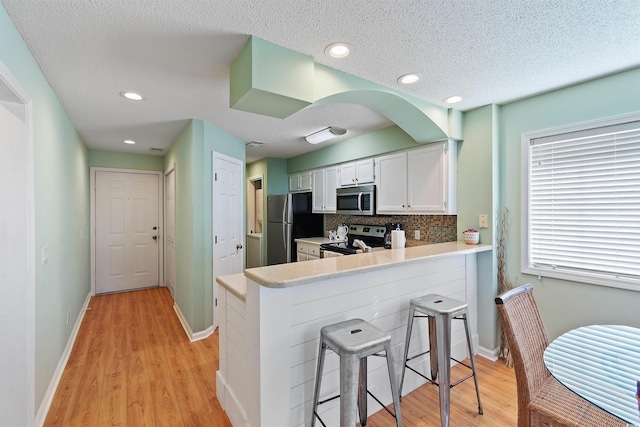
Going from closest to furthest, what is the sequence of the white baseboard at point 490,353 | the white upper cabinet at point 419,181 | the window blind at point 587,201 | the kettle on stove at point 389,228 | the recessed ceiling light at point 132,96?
the window blind at point 587,201 → the recessed ceiling light at point 132,96 → the white baseboard at point 490,353 → the white upper cabinet at point 419,181 → the kettle on stove at point 389,228

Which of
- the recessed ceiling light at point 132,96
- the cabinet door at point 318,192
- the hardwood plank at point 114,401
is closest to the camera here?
the hardwood plank at point 114,401

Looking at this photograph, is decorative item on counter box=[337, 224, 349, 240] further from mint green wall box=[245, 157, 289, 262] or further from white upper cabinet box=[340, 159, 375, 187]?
→ mint green wall box=[245, 157, 289, 262]

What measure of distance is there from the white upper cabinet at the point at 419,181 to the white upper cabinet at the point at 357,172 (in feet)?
0.46

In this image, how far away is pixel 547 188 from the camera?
244 centimetres

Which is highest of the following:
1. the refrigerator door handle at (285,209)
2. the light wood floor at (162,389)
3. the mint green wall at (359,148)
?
the mint green wall at (359,148)

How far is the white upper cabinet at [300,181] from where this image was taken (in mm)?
4938

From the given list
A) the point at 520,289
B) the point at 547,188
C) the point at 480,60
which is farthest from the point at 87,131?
the point at 547,188

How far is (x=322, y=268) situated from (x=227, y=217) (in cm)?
225

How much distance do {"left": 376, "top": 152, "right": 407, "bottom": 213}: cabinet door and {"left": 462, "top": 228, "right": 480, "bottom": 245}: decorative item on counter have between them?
0.78 metres

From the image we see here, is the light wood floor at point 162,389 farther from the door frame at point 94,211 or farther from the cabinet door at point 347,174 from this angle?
the cabinet door at point 347,174

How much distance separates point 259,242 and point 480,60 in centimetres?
457

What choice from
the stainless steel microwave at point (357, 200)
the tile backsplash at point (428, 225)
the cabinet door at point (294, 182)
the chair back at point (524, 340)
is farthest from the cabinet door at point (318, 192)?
the chair back at point (524, 340)

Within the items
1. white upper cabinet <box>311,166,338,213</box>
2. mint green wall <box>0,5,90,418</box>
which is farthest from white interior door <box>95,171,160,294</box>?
white upper cabinet <box>311,166,338,213</box>

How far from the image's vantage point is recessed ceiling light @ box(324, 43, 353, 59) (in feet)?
5.68
